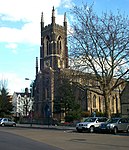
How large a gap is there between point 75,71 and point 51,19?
243 feet

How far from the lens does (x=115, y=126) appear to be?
98.6ft

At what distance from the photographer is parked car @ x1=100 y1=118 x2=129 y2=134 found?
29.9m

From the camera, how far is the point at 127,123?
3131 centimetres

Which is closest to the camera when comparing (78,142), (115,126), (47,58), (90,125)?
(78,142)

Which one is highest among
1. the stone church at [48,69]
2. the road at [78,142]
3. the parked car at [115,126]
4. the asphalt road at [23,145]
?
the stone church at [48,69]

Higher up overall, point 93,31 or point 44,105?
point 93,31

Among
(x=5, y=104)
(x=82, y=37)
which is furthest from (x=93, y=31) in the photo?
(x=5, y=104)

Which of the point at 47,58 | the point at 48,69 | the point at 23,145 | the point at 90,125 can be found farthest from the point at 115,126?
the point at 47,58

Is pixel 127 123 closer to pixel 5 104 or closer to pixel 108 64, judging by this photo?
pixel 108 64

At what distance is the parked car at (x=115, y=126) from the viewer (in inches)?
1177

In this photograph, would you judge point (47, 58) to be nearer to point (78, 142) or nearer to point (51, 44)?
point (51, 44)

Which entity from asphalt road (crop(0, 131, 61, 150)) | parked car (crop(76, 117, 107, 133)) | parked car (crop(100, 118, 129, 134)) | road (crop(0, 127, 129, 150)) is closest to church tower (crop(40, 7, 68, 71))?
parked car (crop(76, 117, 107, 133))

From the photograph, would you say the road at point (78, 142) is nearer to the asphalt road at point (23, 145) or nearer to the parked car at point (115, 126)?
the asphalt road at point (23, 145)

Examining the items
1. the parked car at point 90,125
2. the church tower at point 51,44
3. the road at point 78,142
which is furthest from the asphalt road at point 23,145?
the church tower at point 51,44
